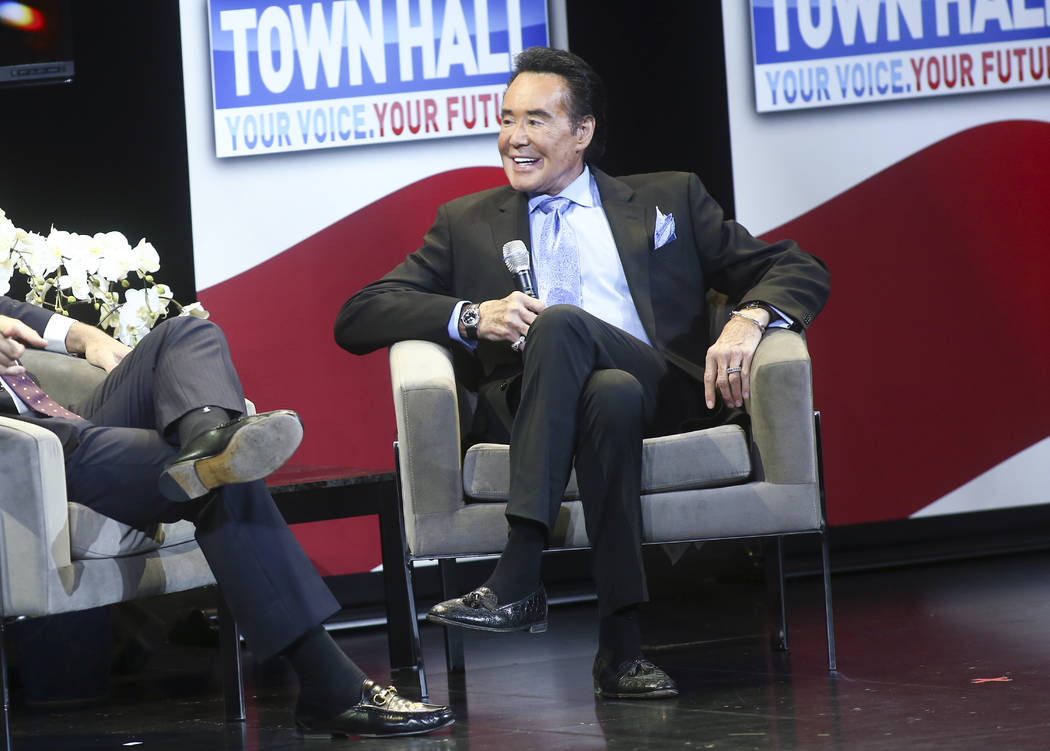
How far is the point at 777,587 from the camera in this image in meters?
3.13

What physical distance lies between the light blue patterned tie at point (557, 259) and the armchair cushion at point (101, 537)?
3.45 feet

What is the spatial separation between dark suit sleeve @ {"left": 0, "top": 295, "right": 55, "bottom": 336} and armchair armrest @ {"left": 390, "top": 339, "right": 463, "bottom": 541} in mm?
887

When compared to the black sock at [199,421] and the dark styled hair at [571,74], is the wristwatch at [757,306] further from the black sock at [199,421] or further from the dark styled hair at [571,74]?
the black sock at [199,421]

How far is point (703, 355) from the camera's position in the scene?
3127 millimetres

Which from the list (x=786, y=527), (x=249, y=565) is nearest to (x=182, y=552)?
(x=249, y=565)

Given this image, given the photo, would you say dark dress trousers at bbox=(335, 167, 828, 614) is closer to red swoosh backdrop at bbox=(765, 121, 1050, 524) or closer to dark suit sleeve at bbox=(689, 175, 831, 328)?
dark suit sleeve at bbox=(689, 175, 831, 328)

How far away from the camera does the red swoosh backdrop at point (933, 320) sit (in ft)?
13.9

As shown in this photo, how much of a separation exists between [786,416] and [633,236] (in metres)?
0.67

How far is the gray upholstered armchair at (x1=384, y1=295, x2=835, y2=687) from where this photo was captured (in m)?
2.64

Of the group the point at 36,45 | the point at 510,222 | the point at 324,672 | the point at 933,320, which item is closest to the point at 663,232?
the point at 510,222

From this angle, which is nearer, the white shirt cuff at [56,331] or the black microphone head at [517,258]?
the black microphone head at [517,258]

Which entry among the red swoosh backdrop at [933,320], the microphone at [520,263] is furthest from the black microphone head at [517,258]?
the red swoosh backdrop at [933,320]

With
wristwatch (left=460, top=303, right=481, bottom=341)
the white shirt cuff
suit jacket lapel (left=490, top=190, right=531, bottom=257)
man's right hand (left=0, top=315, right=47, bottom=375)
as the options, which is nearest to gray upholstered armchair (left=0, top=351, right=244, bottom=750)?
man's right hand (left=0, top=315, right=47, bottom=375)

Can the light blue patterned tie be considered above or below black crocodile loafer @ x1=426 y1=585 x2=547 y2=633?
above
